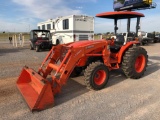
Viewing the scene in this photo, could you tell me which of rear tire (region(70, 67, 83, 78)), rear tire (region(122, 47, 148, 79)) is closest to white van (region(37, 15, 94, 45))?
rear tire (region(70, 67, 83, 78))

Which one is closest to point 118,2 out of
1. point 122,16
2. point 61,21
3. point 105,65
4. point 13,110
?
point 61,21

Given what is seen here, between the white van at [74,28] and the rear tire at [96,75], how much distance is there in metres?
9.98

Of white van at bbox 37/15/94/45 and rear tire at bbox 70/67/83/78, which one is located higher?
white van at bbox 37/15/94/45

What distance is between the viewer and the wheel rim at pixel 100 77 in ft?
16.4

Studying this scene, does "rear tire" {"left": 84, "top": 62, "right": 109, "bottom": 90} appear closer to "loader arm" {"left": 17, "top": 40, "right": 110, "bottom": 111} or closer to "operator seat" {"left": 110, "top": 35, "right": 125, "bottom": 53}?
"loader arm" {"left": 17, "top": 40, "right": 110, "bottom": 111}

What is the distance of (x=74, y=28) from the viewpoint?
14578mm

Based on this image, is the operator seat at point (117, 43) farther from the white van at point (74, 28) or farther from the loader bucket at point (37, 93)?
the white van at point (74, 28)

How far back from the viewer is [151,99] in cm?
444

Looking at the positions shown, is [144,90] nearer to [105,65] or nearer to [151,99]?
[151,99]

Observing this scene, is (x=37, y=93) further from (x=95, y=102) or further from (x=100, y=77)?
(x=100, y=77)

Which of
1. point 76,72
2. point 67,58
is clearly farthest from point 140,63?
point 67,58

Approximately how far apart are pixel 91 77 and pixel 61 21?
12527 mm

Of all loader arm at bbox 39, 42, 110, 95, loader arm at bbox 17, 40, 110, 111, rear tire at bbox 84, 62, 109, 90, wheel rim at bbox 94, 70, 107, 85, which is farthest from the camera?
wheel rim at bbox 94, 70, 107, 85

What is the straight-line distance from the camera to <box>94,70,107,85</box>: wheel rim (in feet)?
16.4
